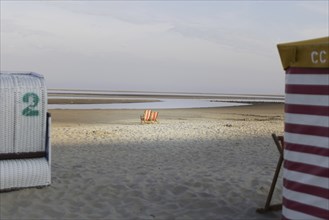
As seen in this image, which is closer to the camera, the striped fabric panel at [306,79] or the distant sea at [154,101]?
the striped fabric panel at [306,79]

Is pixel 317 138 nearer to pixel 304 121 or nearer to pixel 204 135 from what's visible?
pixel 304 121

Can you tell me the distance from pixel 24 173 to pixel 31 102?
1149mm

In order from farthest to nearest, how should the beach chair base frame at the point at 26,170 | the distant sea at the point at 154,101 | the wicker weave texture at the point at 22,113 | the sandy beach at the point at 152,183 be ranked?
the distant sea at the point at 154,101 → the beach chair base frame at the point at 26,170 → the wicker weave texture at the point at 22,113 → the sandy beach at the point at 152,183

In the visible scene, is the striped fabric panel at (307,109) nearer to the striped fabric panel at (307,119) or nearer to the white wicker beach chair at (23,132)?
the striped fabric panel at (307,119)

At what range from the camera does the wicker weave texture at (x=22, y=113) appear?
6422 millimetres

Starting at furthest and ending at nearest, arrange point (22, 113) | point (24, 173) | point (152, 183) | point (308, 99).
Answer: point (152, 183) → point (24, 173) → point (22, 113) → point (308, 99)

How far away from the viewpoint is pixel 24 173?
664cm

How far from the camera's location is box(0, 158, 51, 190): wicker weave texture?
21.4 ft

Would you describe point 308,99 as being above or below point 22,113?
above

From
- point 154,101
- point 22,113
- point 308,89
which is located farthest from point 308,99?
point 154,101

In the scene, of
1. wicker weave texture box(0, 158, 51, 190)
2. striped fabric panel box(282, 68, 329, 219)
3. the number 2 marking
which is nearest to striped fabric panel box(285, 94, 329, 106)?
striped fabric panel box(282, 68, 329, 219)

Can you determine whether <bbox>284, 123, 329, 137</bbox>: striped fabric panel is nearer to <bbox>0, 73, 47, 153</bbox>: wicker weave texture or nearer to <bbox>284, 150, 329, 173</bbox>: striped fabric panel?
<bbox>284, 150, 329, 173</bbox>: striped fabric panel

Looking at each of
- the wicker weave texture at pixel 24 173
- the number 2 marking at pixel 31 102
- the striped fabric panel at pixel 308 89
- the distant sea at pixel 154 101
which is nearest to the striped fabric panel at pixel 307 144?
the striped fabric panel at pixel 308 89

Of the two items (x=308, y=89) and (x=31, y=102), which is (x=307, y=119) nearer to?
(x=308, y=89)
